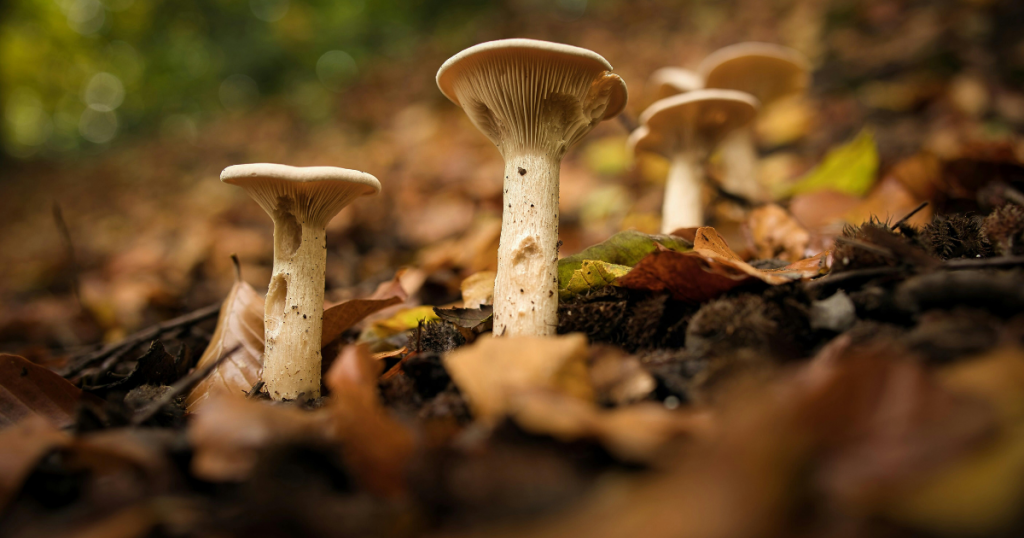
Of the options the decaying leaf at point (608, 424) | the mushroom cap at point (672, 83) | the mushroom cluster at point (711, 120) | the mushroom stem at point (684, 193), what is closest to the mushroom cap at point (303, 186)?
the decaying leaf at point (608, 424)

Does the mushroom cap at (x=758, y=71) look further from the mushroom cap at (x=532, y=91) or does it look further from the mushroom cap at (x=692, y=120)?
the mushroom cap at (x=532, y=91)

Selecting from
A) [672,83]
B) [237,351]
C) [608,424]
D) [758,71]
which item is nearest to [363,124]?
[672,83]

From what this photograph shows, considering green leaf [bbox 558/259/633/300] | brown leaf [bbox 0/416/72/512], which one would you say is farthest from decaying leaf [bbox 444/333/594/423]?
brown leaf [bbox 0/416/72/512]

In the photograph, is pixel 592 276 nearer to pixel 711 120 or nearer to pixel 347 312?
pixel 347 312

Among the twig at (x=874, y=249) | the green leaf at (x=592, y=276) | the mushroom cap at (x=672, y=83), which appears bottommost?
the green leaf at (x=592, y=276)

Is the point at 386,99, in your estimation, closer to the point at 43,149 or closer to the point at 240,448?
the point at 240,448

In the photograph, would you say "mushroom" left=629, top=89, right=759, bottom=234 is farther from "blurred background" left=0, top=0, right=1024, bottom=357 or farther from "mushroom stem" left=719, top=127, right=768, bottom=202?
"mushroom stem" left=719, top=127, right=768, bottom=202

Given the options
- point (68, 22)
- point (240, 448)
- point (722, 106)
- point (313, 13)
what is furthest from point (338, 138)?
point (68, 22)
